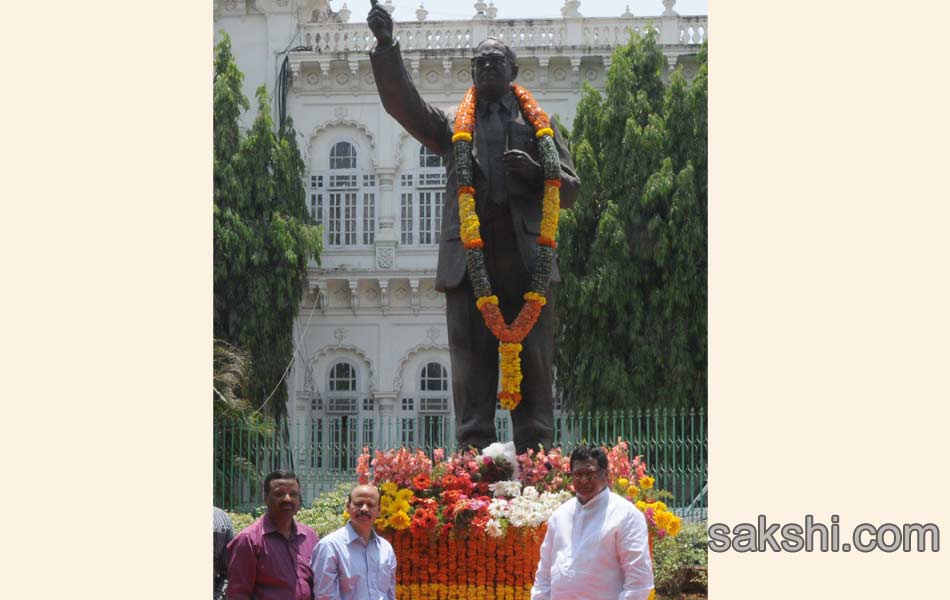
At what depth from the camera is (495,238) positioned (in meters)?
7.84

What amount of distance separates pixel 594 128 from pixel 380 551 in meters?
18.7

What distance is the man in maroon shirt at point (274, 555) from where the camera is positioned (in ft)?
17.3

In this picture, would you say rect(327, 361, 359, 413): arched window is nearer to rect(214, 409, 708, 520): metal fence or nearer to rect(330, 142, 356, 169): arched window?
rect(330, 142, 356, 169): arched window

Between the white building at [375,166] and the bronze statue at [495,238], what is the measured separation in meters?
18.9

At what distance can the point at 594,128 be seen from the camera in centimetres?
2350

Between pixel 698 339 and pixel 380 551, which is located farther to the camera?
pixel 698 339

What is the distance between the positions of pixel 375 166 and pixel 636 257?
23.8 ft

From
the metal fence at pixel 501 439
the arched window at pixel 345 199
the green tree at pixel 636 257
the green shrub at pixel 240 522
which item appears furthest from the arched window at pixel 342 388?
the green shrub at pixel 240 522

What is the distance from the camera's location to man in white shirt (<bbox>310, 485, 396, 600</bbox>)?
536cm

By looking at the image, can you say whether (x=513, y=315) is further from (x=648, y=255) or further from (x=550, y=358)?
(x=648, y=255)

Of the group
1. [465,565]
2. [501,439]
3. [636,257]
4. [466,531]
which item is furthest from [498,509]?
[636,257]

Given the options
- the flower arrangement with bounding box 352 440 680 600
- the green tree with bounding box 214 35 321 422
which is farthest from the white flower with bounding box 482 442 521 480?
the green tree with bounding box 214 35 321 422

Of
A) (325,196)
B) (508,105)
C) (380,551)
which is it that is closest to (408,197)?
(325,196)

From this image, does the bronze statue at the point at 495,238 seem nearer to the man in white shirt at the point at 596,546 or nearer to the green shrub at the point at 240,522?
the man in white shirt at the point at 596,546
